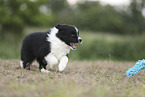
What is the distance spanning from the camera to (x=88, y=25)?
35.8 meters

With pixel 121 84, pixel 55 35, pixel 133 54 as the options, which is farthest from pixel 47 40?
pixel 133 54

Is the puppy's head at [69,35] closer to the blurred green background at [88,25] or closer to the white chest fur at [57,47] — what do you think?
the white chest fur at [57,47]

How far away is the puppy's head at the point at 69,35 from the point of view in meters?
4.70

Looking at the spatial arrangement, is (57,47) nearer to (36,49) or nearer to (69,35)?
(69,35)

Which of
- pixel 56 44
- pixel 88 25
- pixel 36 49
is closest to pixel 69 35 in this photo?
pixel 56 44

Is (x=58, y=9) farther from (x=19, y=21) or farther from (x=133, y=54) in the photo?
(x=133, y=54)

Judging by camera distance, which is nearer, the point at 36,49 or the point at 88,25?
the point at 36,49

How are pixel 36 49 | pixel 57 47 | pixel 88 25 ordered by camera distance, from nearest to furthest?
1. pixel 57 47
2. pixel 36 49
3. pixel 88 25

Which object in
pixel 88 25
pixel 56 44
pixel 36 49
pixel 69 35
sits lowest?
pixel 36 49

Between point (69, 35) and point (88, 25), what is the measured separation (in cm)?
3146

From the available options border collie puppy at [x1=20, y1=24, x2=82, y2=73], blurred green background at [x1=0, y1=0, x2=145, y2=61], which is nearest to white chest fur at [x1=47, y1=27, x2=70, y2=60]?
border collie puppy at [x1=20, y1=24, x2=82, y2=73]

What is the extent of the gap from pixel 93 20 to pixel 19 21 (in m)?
20.6

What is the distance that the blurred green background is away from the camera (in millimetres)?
11203

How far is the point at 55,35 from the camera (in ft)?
16.0
